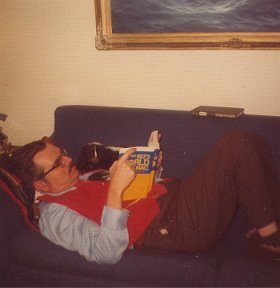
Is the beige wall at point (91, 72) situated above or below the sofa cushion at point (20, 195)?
above

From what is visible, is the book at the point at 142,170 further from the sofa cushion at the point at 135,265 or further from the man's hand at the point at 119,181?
the sofa cushion at the point at 135,265

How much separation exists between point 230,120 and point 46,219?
130 cm


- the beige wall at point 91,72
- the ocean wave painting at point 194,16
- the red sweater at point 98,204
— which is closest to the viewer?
the red sweater at point 98,204

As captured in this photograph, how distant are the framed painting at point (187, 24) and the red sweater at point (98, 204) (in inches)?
43.4

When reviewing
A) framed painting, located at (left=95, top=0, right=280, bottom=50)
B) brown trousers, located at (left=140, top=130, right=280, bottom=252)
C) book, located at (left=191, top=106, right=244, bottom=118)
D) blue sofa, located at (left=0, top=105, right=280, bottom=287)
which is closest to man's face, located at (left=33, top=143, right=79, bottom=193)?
blue sofa, located at (left=0, top=105, right=280, bottom=287)

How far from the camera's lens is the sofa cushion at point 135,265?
1.86 metres

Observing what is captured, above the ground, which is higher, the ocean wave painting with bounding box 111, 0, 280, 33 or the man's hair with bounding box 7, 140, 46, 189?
the ocean wave painting with bounding box 111, 0, 280, 33

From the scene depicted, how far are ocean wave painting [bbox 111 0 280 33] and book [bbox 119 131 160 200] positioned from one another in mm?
926

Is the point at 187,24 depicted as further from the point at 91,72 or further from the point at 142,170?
the point at 142,170

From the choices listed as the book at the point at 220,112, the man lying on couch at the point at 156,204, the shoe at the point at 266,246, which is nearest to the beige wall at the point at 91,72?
the book at the point at 220,112

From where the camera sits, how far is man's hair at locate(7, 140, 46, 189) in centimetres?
201

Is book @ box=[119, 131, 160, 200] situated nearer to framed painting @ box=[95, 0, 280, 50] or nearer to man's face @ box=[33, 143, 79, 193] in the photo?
man's face @ box=[33, 143, 79, 193]

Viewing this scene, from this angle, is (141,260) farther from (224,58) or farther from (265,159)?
(224,58)

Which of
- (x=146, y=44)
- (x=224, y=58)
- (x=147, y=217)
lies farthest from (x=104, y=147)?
(x=224, y=58)
